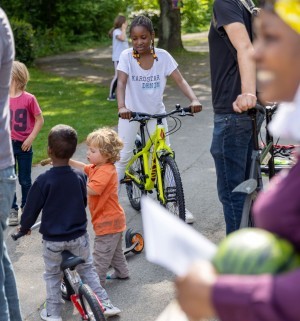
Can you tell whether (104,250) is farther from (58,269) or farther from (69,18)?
(69,18)

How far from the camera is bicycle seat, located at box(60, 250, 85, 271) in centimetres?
484

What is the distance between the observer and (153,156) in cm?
685

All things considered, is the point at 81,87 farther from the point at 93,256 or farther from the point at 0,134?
the point at 0,134

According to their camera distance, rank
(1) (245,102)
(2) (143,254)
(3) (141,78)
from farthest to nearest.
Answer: (3) (141,78) < (2) (143,254) < (1) (245,102)

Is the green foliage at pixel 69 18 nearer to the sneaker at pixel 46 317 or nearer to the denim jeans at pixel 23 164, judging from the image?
the denim jeans at pixel 23 164

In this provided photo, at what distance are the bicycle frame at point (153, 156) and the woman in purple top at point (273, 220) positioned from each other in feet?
15.4

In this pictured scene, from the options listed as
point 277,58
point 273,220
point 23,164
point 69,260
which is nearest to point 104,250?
point 69,260

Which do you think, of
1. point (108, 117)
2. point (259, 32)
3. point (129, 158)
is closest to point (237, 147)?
point (129, 158)

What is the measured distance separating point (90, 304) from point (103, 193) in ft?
2.99

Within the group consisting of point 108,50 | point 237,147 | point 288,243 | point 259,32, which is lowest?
point 108,50

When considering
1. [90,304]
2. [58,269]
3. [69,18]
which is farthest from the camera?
[69,18]

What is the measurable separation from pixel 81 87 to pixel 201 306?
1493cm

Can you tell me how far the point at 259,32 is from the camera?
2.05 meters

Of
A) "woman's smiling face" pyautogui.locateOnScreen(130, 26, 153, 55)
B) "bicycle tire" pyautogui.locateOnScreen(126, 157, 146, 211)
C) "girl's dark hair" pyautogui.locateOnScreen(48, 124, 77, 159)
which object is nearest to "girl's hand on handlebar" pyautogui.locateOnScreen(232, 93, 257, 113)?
"girl's dark hair" pyautogui.locateOnScreen(48, 124, 77, 159)
